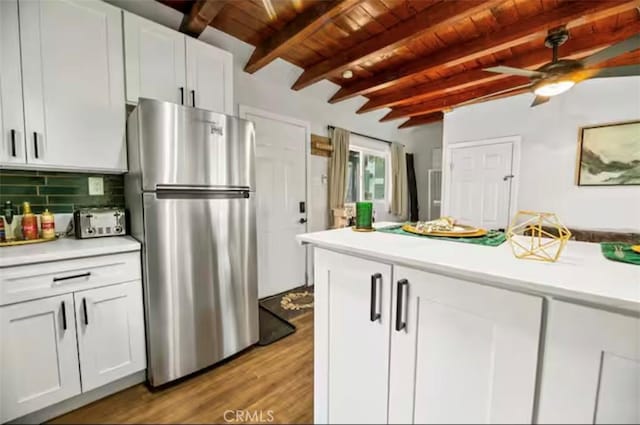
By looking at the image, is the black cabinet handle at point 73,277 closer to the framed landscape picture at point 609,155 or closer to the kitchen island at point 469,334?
the kitchen island at point 469,334

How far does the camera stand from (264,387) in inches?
63.2

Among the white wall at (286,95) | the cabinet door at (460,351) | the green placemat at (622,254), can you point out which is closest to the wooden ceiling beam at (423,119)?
the white wall at (286,95)

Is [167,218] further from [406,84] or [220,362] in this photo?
[406,84]

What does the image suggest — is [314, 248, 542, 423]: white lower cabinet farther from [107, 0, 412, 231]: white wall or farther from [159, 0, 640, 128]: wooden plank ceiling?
[107, 0, 412, 231]: white wall

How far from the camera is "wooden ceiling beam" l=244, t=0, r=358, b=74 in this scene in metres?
1.74

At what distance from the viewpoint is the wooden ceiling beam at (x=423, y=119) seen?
4555 millimetres

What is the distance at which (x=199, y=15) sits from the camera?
1844mm

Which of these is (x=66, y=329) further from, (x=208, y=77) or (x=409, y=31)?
(x=409, y=31)

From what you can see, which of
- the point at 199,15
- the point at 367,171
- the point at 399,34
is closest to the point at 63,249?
the point at 199,15

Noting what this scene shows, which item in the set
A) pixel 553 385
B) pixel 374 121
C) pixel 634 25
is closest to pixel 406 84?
pixel 374 121

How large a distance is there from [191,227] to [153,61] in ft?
3.88

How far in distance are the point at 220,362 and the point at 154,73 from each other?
2051 millimetres

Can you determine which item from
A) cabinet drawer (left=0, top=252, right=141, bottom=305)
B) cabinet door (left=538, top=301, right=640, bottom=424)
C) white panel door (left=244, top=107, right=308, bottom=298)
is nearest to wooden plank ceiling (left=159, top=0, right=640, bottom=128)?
white panel door (left=244, top=107, right=308, bottom=298)

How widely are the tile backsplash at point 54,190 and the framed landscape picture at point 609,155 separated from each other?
447 cm
